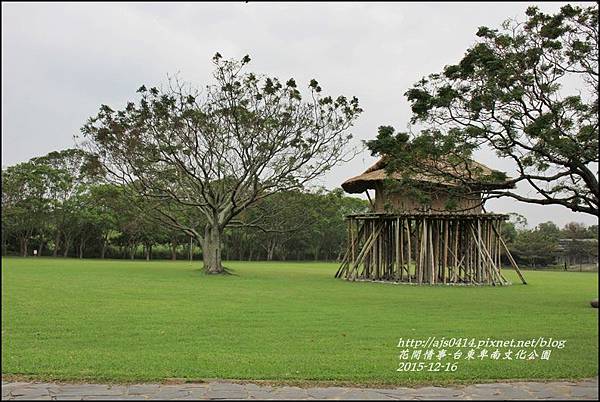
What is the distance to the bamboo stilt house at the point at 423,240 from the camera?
96.6 ft

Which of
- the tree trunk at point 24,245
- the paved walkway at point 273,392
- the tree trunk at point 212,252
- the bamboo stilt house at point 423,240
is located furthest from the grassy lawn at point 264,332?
the tree trunk at point 24,245

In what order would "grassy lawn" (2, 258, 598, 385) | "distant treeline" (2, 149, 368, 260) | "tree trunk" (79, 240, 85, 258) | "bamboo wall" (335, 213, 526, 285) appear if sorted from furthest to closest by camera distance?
"tree trunk" (79, 240, 85, 258)
"distant treeline" (2, 149, 368, 260)
"bamboo wall" (335, 213, 526, 285)
"grassy lawn" (2, 258, 598, 385)

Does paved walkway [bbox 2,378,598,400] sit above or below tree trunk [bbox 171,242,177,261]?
below

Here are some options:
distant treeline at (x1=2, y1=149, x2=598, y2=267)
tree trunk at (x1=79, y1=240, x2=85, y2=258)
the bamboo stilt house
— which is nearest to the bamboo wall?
the bamboo stilt house

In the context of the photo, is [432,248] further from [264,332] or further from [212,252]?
[264,332]

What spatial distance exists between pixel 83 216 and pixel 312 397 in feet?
175

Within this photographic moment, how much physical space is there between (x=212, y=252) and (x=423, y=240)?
40.5 feet

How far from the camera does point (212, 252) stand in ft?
114

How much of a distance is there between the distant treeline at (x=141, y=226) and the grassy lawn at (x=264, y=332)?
59.8 feet

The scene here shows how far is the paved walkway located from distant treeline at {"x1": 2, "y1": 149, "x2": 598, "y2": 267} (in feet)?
97.1

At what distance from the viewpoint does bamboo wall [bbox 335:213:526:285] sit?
29.8m

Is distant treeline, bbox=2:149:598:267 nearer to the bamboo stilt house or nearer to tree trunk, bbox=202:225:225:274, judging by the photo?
tree trunk, bbox=202:225:225:274

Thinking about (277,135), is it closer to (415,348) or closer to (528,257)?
(415,348)

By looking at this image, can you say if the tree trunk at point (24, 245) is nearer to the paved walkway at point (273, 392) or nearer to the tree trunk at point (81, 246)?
the tree trunk at point (81, 246)
